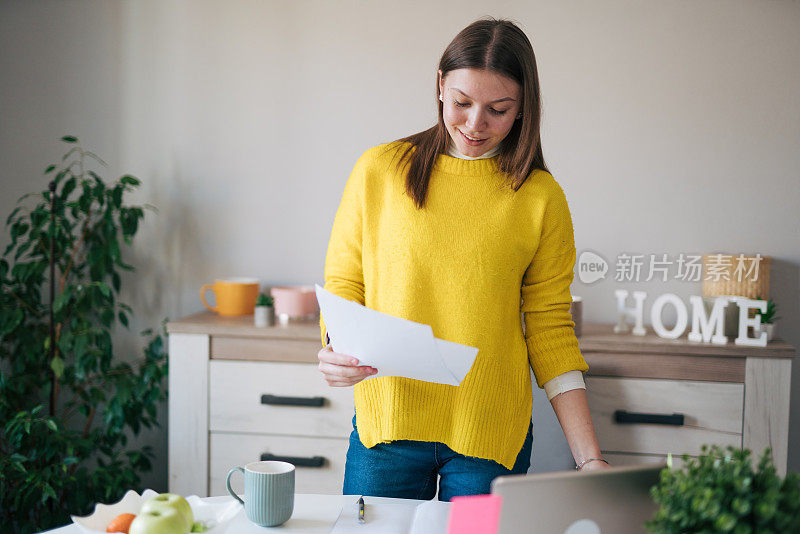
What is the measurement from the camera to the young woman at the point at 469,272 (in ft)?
4.22

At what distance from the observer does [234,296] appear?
2436 millimetres

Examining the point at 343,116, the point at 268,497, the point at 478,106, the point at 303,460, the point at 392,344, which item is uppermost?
the point at 343,116

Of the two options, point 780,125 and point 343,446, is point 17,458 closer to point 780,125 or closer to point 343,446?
point 343,446

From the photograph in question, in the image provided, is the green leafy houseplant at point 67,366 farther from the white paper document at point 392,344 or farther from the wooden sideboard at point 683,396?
the wooden sideboard at point 683,396

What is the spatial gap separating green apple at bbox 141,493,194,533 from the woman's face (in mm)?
790

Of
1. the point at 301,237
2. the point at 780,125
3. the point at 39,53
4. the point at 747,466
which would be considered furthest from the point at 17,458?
the point at 780,125

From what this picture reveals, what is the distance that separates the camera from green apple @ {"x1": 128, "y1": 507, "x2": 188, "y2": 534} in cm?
95

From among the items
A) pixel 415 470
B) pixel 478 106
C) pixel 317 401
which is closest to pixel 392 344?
pixel 415 470

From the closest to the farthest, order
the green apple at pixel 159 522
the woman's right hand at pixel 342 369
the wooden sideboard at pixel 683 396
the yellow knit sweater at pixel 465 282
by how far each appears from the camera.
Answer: the green apple at pixel 159 522, the woman's right hand at pixel 342 369, the yellow knit sweater at pixel 465 282, the wooden sideboard at pixel 683 396

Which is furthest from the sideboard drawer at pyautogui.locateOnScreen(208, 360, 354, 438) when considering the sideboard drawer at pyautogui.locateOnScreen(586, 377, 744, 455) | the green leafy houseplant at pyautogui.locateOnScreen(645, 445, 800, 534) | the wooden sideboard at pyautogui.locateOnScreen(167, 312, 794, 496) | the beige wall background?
the green leafy houseplant at pyautogui.locateOnScreen(645, 445, 800, 534)

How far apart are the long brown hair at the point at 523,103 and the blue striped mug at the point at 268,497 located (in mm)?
556

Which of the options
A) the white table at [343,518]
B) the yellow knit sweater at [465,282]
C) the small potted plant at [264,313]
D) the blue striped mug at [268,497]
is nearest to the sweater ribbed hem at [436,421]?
the yellow knit sweater at [465,282]

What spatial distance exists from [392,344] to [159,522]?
418 millimetres

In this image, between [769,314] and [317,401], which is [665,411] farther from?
[317,401]
